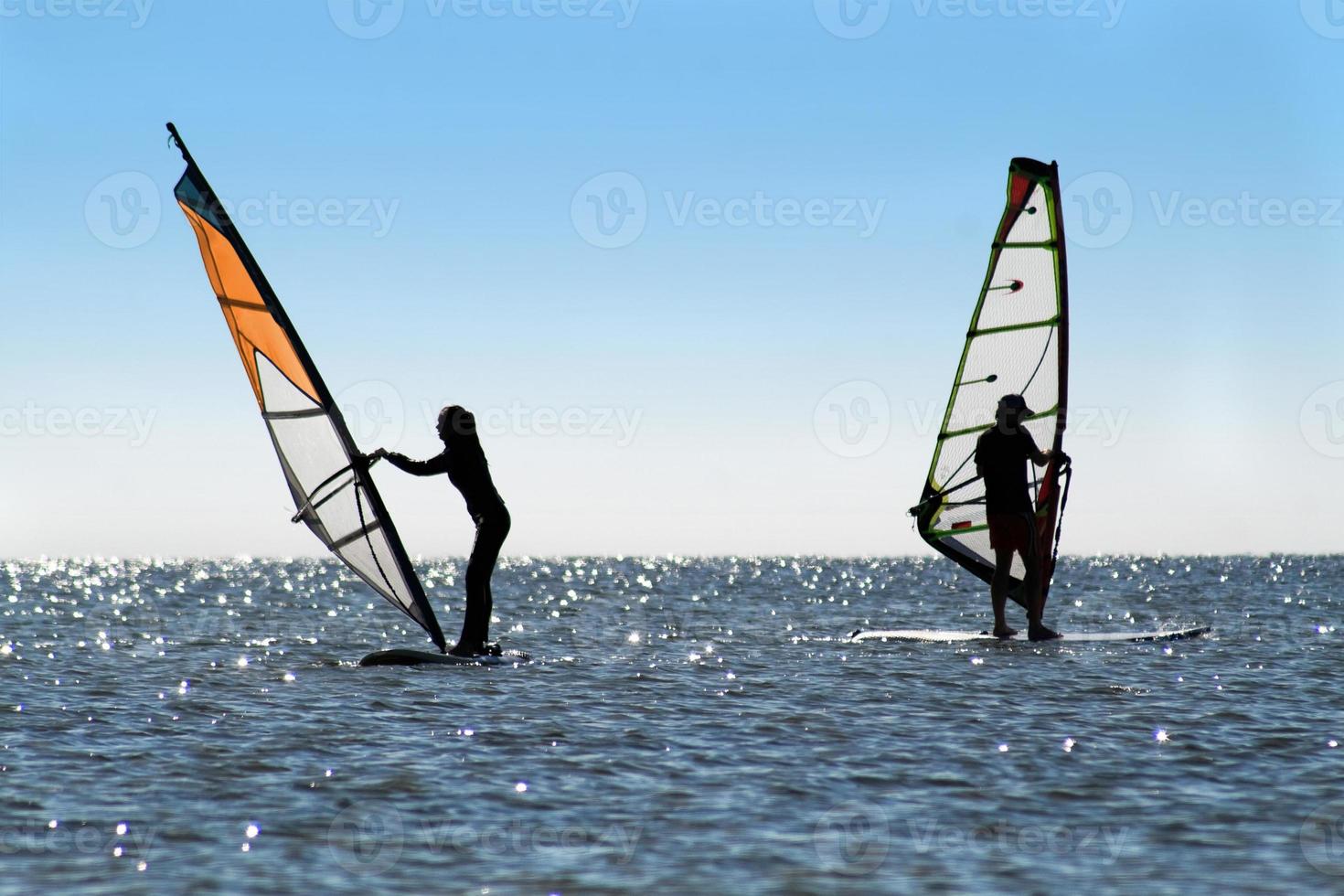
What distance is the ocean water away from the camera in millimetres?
5355

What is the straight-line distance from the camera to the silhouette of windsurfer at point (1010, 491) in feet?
45.6

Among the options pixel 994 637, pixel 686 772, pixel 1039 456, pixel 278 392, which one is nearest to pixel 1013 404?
pixel 1039 456

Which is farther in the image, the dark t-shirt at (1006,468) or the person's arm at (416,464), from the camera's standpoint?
the dark t-shirt at (1006,468)

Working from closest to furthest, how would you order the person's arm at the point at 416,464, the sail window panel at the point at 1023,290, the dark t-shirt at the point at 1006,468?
the person's arm at the point at 416,464 → the dark t-shirt at the point at 1006,468 → the sail window panel at the point at 1023,290

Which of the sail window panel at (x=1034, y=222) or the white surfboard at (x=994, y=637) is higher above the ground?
the sail window panel at (x=1034, y=222)

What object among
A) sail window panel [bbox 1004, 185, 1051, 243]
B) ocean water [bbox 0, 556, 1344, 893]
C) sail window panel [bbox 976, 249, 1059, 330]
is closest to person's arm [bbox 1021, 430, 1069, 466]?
sail window panel [bbox 976, 249, 1059, 330]

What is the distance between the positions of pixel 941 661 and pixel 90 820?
27.4 feet

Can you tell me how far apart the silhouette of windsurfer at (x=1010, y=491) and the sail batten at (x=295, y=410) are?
606 cm

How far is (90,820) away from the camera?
6109 millimetres

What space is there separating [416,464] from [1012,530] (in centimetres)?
650

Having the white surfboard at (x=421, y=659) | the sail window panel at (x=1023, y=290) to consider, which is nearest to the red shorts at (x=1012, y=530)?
the sail window panel at (x=1023, y=290)

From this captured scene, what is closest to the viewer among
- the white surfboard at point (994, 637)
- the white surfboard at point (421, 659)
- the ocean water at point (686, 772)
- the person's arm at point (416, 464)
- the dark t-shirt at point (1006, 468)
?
the ocean water at point (686, 772)

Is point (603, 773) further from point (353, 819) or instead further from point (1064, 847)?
point (1064, 847)

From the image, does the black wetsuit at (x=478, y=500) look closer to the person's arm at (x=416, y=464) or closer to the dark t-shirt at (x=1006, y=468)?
the person's arm at (x=416, y=464)
